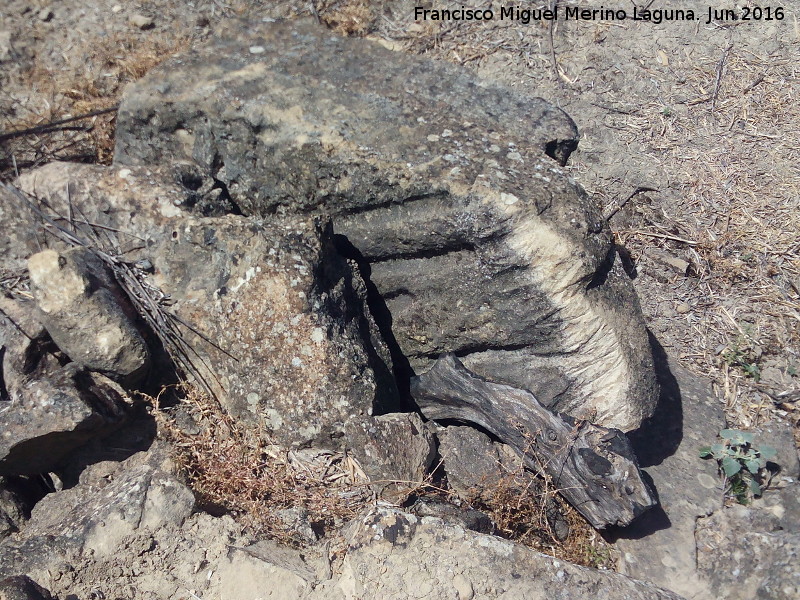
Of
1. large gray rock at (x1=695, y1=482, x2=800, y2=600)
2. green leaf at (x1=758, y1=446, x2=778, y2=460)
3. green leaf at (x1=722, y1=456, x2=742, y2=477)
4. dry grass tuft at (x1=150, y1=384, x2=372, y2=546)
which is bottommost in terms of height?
large gray rock at (x1=695, y1=482, x2=800, y2=600)

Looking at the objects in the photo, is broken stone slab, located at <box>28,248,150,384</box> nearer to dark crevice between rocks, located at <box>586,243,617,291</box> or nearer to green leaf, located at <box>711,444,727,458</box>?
dark crevice between rocks, located at <box>586,243,617,291</box>

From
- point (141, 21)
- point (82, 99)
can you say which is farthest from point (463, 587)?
point (141, 21)

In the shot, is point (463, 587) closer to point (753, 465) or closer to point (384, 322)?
point (384, 322)

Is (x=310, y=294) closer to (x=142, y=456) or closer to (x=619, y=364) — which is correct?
(x=142, y=456)

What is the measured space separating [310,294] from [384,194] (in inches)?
25.7

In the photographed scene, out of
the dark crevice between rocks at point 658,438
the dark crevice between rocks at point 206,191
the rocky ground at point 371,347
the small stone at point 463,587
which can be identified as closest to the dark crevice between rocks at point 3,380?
the rocky ground at point 371,347

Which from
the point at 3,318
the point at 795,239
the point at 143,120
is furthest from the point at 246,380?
the point at 795,239

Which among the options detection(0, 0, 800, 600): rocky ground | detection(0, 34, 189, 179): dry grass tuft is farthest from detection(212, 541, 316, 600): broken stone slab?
detection(0, 34, 189, 179): dry grass tuft

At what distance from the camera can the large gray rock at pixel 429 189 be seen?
2.98m

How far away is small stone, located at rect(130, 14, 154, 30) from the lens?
175 inches

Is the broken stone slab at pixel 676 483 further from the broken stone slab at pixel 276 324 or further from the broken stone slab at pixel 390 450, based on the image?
the broken stone slab at pixel 276 324

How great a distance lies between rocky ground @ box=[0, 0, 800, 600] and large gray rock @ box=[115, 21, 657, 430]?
4.6 inches

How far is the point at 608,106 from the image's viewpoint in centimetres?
420

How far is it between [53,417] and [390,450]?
148cm
